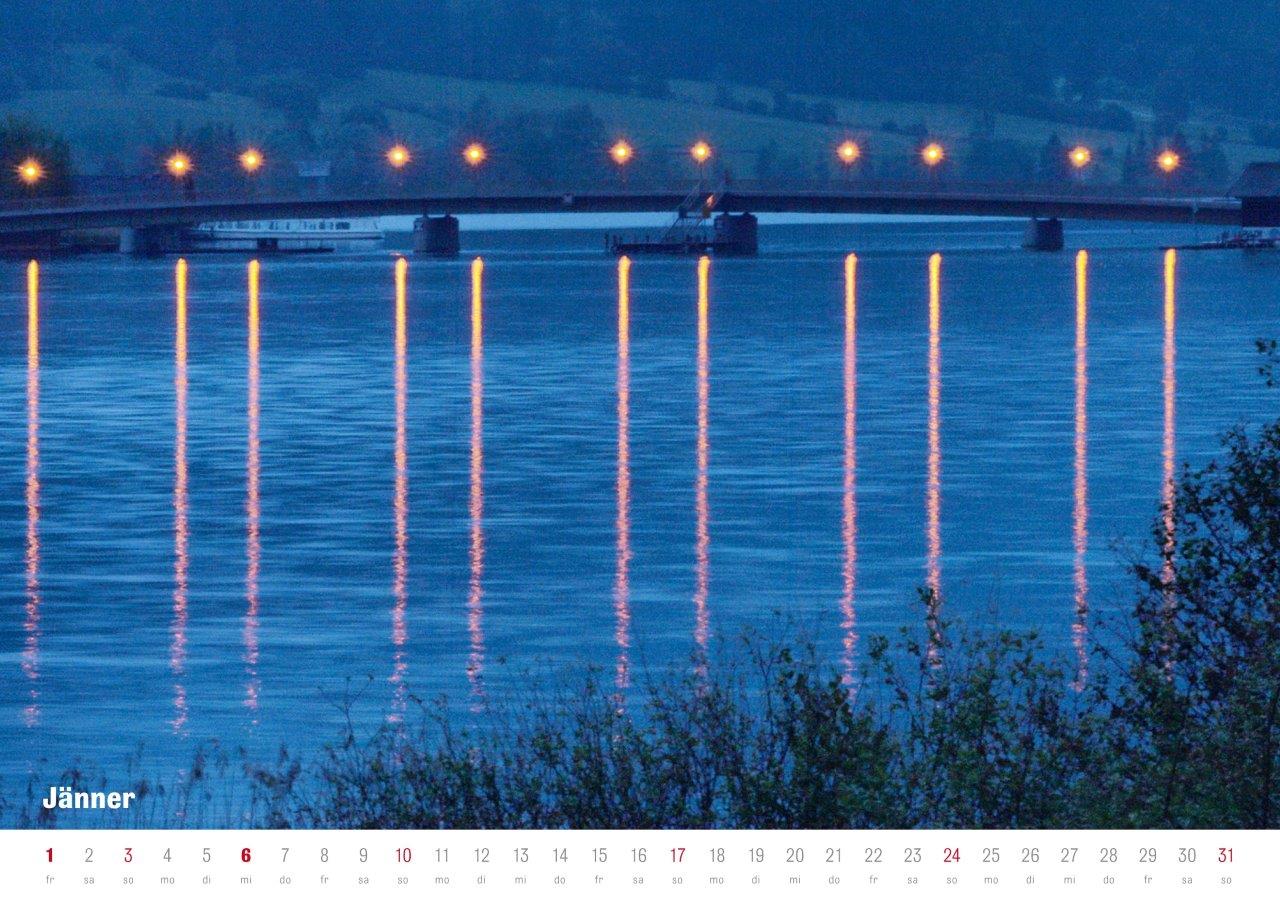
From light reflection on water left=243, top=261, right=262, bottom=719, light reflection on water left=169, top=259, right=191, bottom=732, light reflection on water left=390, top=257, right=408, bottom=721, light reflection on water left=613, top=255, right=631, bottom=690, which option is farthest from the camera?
light reflection on water left=613, top=255, right=631, bottom=690

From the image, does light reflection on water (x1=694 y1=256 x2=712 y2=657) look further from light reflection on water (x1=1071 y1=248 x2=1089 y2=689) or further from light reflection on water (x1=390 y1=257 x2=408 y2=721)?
light reflection on water (x1=1071 y1=248 x2=1089 y2=689)

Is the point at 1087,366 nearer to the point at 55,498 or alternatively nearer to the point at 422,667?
the point at 55,498

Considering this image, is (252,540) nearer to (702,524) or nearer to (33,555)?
(33,555)

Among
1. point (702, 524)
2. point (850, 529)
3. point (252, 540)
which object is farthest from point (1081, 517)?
point (252, 540)

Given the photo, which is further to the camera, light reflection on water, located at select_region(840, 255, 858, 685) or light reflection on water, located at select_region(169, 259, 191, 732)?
light reflection on water, located at select_region(840, 255, 858, 685)

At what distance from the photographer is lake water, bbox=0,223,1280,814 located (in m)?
27.9
